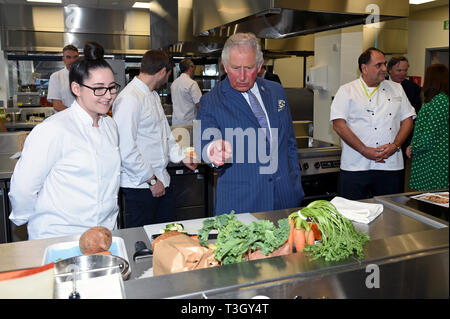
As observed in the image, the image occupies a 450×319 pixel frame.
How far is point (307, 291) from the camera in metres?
0.98

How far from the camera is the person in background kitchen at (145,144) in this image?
8.79ft

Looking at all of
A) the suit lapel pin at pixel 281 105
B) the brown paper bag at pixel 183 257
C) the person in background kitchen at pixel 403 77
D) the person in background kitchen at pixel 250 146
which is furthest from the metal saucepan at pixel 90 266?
the person in background kitchen at pixel 403 77

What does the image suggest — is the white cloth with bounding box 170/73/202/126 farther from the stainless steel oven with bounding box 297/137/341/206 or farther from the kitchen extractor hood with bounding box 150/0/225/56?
the stainless steel oven with bounding box 297/137/341/206

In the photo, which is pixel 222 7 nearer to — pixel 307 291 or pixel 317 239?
pixel 317 239

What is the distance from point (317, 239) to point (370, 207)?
0.52 m

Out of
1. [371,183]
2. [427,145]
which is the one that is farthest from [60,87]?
[427,145]

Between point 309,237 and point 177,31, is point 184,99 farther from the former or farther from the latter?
point 309,237

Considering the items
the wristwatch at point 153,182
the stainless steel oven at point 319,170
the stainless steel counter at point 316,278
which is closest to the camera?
the stainless steel counter at point 316,278

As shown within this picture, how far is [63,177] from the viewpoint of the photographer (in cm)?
183

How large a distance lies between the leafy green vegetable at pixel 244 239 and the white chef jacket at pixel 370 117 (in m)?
2.15

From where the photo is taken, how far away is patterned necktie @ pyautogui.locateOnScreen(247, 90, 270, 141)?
87.1 inches

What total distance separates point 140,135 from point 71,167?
1058 mm

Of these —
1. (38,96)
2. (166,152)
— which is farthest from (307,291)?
Result: (38,96)

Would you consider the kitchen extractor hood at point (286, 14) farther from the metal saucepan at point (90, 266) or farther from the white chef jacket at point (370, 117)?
the metal saucepan at point (90, 266)
